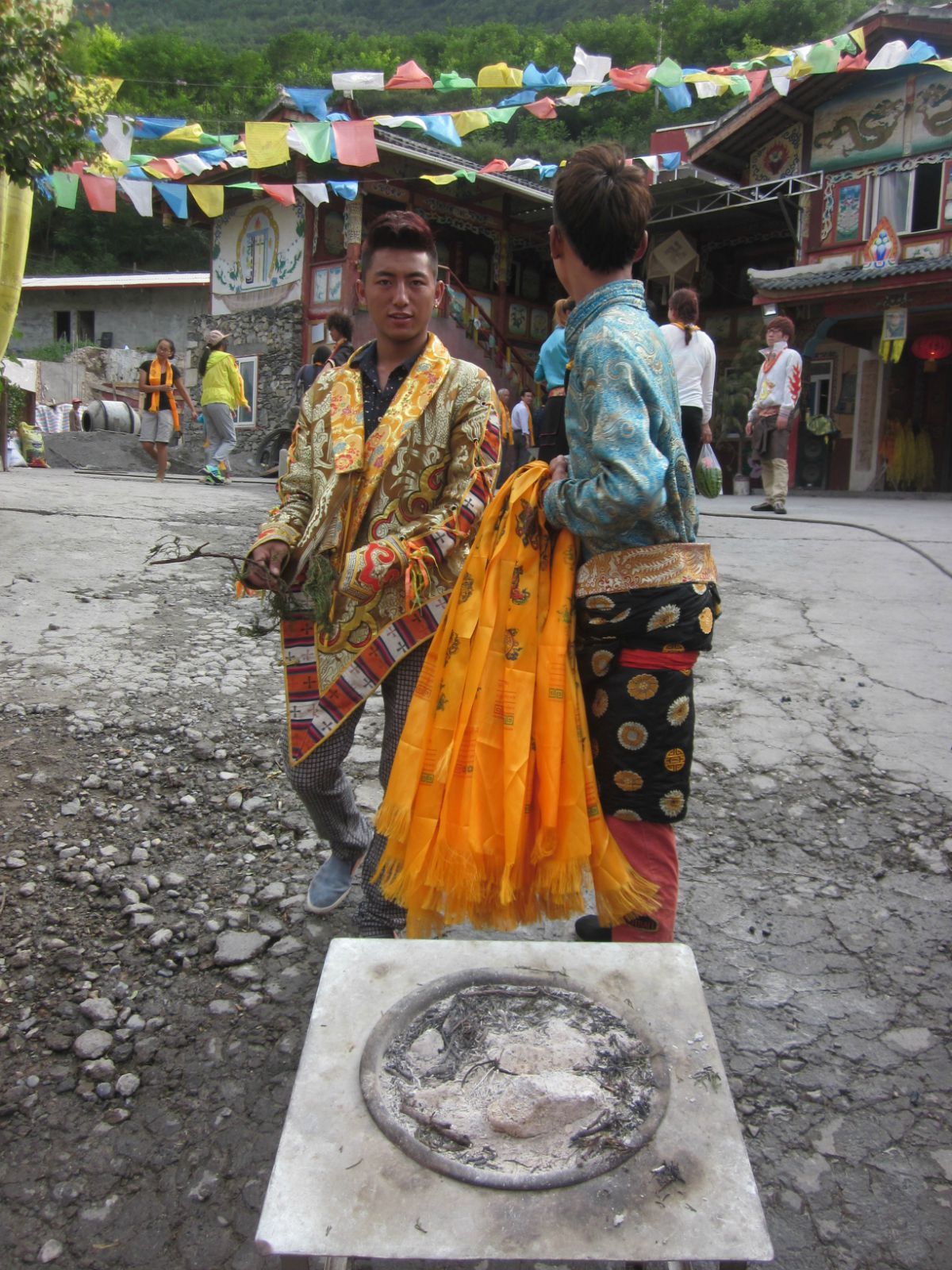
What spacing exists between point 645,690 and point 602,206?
938mm

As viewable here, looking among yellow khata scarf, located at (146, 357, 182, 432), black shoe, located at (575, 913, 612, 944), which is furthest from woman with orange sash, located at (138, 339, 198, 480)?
black shoe, located at (575, 913, 612, 944)

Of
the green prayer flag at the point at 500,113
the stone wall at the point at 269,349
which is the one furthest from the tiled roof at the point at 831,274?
the stone wall at the point at 269,349

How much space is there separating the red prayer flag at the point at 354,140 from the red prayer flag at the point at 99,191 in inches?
112

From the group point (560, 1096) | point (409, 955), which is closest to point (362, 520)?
point (409, 955)

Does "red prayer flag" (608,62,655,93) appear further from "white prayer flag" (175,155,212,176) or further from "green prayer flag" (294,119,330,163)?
"white prayer flag" (175,155,212,176)

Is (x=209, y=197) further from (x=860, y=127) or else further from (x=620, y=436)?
(x=620, y=436)

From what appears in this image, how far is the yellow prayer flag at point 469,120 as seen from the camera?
1093 cm

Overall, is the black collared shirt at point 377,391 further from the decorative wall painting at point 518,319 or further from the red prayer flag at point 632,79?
the decorative wall painting at point 518,319

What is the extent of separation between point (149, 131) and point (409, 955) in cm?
1109

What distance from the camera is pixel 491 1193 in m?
1.11

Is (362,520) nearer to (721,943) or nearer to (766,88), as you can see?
(721,943)

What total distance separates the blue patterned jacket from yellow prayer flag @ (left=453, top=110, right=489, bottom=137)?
413 inches

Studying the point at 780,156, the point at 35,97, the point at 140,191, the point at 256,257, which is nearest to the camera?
the point at 35,97

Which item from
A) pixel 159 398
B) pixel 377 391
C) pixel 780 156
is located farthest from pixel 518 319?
pixel 377 391
